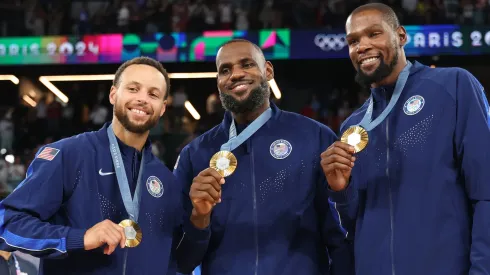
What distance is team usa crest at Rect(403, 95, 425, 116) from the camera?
3.23 m

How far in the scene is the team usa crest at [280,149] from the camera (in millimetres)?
3768

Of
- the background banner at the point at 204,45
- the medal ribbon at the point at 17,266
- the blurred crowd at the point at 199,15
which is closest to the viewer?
the medal ribbon at the point at 17,266

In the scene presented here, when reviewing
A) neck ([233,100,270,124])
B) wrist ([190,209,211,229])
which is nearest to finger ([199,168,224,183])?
wrist ([190,209,211,229])

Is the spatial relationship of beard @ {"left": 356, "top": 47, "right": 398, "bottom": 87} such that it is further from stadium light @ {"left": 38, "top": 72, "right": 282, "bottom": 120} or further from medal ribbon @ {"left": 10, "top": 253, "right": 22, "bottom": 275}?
stadium light @ {"left": 38, "top": 72, "right": 282, "bottom": 120}

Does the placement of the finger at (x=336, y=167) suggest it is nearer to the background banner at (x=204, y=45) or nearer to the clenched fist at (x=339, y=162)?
the clenched fist at (x=339, y=162)

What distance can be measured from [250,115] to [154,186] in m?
0.70

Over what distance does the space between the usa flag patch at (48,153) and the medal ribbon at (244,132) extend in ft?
2.91

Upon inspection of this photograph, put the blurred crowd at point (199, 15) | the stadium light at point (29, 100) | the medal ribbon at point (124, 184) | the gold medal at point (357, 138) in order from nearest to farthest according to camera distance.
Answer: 1. the gold medal at point (357, 138)
2. the medal ribbon at point (124, 184)
3. the blurred crowd at point (199, 15)
4. the stadium light at point (29, 100)

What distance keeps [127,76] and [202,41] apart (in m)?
14.2

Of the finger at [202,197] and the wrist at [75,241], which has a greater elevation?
the finger at [202,197]

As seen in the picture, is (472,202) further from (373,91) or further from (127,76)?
(127,76)

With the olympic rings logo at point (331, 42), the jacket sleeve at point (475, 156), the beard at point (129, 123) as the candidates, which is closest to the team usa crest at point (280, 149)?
the beard at point (129, 123)

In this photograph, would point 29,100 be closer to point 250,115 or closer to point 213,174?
point 250,115

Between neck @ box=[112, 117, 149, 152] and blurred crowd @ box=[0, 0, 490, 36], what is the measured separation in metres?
14.2
